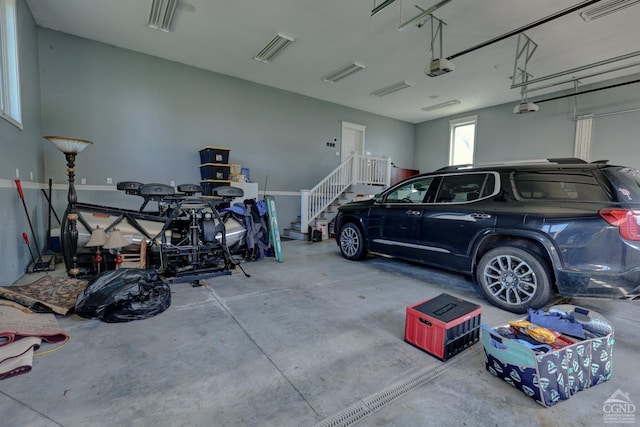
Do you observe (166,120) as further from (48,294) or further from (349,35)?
(48,294)

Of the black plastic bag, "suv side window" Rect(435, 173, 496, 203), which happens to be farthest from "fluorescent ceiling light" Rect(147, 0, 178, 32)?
"suv side window" Rect(435, 173, 496, 203)

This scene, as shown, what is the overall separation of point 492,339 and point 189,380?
5.99ft

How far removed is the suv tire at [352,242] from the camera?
4.59m

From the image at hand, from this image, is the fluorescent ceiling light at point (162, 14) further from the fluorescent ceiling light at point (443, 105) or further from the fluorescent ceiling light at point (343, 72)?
the fluorescent ceiling light at point (443, 105)

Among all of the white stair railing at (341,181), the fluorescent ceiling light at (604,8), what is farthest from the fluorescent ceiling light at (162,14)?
the fluorescent ceiling light at (604,8)

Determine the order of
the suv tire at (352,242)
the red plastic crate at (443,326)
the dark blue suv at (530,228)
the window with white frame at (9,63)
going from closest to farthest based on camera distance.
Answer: the red plastic crate at (443,326), the dark blue suv at (530,228), the window with white frame at (9,63), the suv tire at (352,242)

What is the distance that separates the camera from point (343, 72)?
6.28 metres

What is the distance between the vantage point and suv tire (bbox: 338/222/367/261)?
15.1 feet

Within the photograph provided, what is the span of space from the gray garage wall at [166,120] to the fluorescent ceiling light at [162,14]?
4.38 ft

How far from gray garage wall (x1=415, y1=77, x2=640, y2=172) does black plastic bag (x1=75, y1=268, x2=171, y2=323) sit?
30.1 feet

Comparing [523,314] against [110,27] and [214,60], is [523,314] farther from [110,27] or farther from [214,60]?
[110,27]

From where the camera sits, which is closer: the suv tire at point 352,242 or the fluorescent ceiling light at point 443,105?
the suv tire at point 352,242

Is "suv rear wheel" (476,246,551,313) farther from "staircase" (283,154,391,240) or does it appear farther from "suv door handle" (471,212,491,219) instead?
"staircase" (283,154,391,240)

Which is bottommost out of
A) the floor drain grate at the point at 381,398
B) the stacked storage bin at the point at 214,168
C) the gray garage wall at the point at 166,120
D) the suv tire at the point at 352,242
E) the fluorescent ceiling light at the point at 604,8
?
the floor drain grate at the point at 381,398
